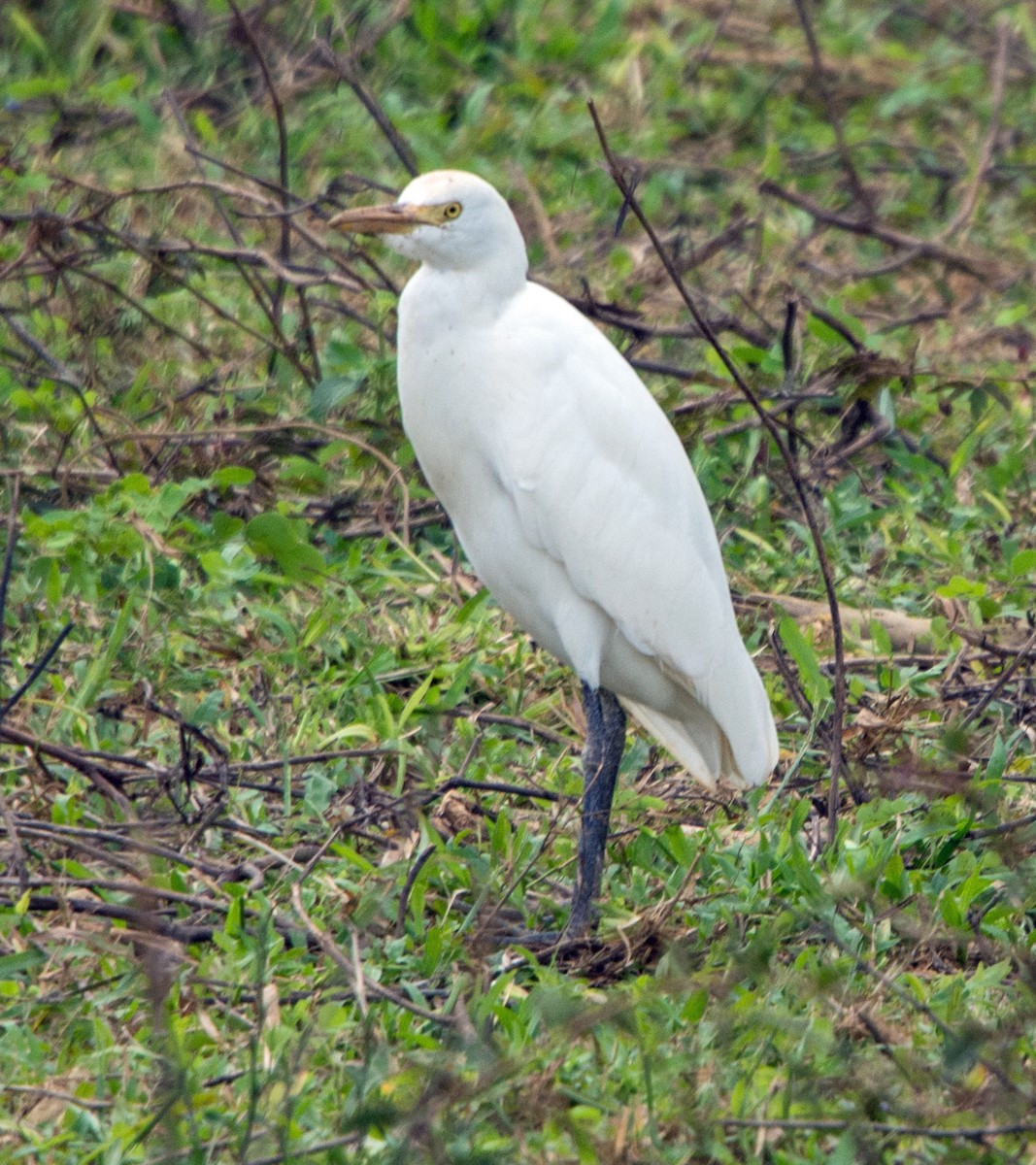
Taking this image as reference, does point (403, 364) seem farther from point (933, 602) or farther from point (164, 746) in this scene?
point (933, 602)

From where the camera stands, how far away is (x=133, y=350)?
17.1 ft

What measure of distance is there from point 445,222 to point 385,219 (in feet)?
0.34

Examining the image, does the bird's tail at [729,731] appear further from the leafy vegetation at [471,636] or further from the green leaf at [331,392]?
the green leaf at [331,392]

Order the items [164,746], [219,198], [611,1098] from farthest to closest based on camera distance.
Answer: [219,198]
[164,746]
[611,1098]

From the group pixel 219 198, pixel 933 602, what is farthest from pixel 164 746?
pixel 219 198

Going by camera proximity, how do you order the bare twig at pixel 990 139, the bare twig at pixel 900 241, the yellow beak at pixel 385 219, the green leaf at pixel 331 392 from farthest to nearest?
the bare twig at pixel 990 139
the bare twig at pixel 900 241
the green leaf at pixel 331 392
the yellow beak at pixel 385 219

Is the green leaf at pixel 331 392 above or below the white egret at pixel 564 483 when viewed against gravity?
below

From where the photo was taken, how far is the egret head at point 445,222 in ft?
10.1

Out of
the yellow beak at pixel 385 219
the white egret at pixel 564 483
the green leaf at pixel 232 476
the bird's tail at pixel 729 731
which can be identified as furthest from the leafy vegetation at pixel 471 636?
the yellow beak at pixel 385 219

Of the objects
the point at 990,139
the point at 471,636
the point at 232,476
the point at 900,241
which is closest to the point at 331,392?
the point at 232,476

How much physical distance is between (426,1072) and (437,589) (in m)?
2.07

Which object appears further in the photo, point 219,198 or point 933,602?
point 219,198

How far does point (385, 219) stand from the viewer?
10.1ft

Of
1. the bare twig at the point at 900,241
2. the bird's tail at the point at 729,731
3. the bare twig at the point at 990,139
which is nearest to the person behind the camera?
the bird's tail at the point at 729,731
